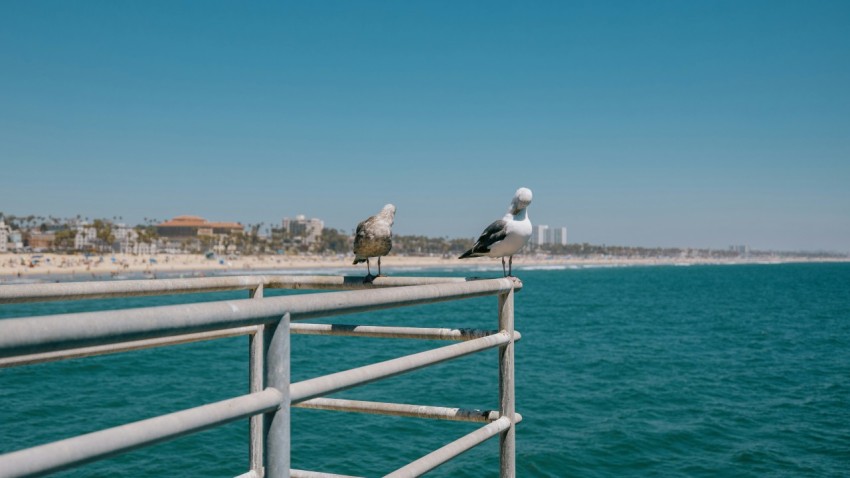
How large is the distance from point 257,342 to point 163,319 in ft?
6.26

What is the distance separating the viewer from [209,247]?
18938 cm

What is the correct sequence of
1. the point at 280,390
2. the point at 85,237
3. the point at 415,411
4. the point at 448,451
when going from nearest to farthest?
the point at 280,390, the point at 448,451, the point at 415,411, the point at 85,237

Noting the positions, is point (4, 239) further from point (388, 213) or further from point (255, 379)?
point (255, 379)

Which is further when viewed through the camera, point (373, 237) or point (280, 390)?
point (373, 237)

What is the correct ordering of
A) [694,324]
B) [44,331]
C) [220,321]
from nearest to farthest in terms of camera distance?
[44,331] → [220,321] → [694,324]

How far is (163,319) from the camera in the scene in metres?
1.45

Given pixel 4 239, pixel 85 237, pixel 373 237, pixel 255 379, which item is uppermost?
pixel 85 237

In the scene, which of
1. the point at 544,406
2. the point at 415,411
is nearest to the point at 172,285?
the point at 415,411

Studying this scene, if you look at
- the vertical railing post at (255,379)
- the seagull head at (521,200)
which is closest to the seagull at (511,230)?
the seagull head at (521,200)

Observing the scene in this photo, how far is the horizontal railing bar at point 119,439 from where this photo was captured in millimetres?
1200

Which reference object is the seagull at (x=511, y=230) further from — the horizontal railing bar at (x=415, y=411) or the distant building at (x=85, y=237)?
the distant building at (x=85, y=237)

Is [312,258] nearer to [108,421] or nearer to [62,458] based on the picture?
[108,421]

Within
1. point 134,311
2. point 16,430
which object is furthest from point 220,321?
point 16,430

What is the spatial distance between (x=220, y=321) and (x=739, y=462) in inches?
630
